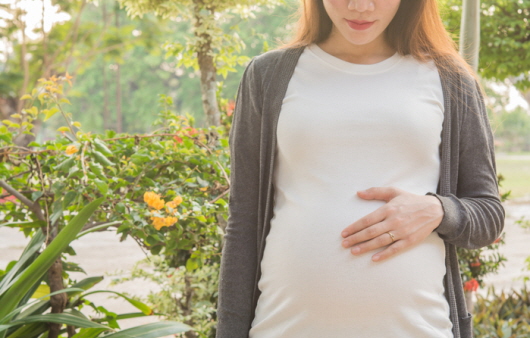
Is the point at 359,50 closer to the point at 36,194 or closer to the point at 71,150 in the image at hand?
the point at 71,150

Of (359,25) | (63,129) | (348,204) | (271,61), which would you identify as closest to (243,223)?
(348,204)

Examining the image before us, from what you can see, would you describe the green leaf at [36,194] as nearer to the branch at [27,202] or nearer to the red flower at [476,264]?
the branch at [27,202]

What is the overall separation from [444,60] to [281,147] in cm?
39

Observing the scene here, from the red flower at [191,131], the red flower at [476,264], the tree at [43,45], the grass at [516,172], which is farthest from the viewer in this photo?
the grass at [516,172]

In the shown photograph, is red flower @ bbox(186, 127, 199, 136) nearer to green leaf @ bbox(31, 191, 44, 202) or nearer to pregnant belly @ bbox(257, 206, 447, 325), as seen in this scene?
green leaf @ bbox(31, 191, 44, 202)

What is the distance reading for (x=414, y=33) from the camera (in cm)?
111

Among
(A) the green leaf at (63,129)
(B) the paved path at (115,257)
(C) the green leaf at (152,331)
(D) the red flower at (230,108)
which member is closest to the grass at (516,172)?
(B) the paved path at (115,257)

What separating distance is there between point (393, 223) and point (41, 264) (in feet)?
3.28

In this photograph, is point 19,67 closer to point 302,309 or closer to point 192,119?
point 192,119

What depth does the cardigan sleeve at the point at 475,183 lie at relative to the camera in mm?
993

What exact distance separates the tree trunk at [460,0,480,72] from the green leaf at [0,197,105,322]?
1446mm

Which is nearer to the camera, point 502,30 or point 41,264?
point 41,264

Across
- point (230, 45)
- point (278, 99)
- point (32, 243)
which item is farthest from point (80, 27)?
point (278, 99)

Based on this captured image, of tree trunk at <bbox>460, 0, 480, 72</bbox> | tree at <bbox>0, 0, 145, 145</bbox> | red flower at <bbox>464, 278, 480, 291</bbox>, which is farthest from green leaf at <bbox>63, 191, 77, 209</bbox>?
tree at <bbox>0, 0, 145, 145</bbox>
